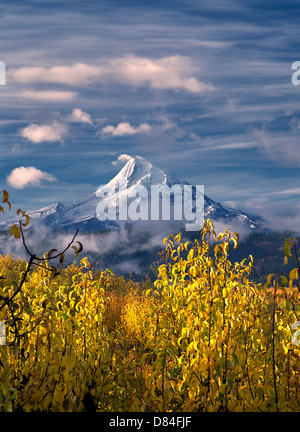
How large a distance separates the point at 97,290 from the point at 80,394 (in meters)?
1.81

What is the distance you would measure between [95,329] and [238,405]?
237cm

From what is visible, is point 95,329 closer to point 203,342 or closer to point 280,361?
point 203,342

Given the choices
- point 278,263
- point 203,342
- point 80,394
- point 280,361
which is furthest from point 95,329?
point 278,263

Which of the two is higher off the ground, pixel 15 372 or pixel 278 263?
pixel 278 263

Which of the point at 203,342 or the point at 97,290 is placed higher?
the point at 97,290

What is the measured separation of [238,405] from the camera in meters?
4.59

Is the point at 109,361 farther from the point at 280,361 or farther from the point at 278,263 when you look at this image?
the point at 278,263

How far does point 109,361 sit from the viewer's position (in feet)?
20.6
